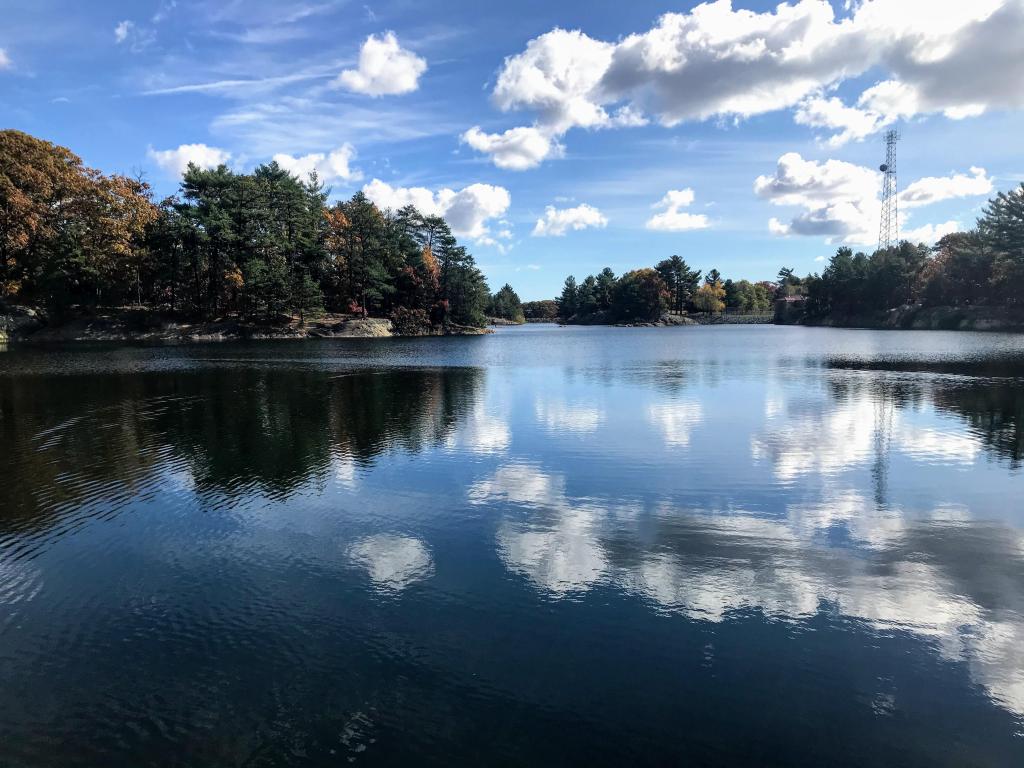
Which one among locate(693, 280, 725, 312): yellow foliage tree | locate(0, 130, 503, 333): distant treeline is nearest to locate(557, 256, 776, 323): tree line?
locate(693, 280, 725, 312): yellow foliage tree

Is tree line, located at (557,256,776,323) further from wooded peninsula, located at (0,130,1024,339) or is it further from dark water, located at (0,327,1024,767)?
dark water, located at (0,327,1024,767)

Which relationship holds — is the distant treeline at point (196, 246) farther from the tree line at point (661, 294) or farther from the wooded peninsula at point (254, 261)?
the tree line at point (661, 294)

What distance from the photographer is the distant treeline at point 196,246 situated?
2501 inches

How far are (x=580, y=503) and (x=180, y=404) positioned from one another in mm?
17881

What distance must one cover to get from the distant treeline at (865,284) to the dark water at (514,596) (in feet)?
242

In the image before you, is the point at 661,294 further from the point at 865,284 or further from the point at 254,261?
the point at 254,261

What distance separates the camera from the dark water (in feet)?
16.6

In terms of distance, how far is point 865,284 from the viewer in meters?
111

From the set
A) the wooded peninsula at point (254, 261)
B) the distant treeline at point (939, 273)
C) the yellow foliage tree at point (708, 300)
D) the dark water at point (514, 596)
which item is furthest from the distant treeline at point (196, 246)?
the yellow foliage tree at point (708, 300)

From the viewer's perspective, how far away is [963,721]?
514cm

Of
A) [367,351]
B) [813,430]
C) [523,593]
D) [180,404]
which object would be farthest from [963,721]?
[367,351]

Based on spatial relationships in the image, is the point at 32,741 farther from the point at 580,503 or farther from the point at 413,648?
the point at 580,503

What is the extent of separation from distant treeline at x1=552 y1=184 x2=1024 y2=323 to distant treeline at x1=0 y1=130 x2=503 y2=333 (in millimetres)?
73883

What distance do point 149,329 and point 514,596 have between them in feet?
251
